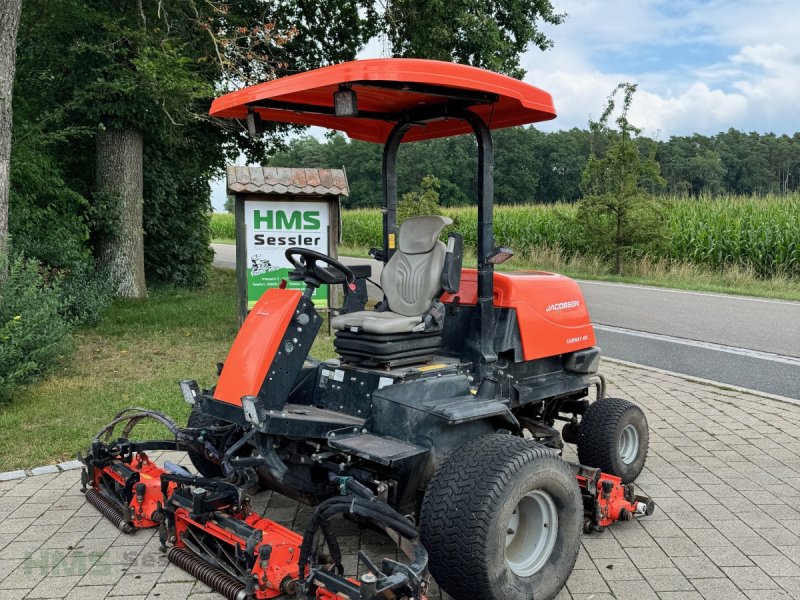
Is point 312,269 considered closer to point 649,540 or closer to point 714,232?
point 649,540

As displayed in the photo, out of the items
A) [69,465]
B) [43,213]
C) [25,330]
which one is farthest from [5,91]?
[69,465]

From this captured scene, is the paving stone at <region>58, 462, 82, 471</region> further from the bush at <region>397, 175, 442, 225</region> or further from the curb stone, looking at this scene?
the bush at <region>397, 175, 442, 225</region>

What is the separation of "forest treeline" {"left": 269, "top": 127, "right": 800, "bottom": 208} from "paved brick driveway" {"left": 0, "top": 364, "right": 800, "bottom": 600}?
25783 mm

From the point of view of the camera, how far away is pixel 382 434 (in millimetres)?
3537

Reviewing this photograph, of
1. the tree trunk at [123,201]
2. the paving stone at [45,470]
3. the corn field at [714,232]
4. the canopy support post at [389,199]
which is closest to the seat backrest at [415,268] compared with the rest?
the canopy support post at [389,199]

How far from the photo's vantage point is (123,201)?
12352 millimetres

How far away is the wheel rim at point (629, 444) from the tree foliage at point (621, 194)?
13.7 m

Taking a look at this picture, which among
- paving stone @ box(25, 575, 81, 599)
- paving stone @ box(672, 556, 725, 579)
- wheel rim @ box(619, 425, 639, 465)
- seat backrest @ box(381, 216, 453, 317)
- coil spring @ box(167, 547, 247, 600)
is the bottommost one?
paving stone @ box(25, 575, 81, 599)

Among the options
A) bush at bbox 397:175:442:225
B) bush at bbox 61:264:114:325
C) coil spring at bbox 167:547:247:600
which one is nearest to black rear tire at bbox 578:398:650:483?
coil spring at bbox 167:547:247:600

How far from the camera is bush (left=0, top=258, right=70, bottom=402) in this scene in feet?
21.1

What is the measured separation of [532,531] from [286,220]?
6419 mm

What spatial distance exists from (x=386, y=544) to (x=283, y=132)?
1120cm

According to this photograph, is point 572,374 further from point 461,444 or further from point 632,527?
point 461,444

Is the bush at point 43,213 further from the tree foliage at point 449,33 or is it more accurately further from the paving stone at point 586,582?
the paving stone at point 586,582
